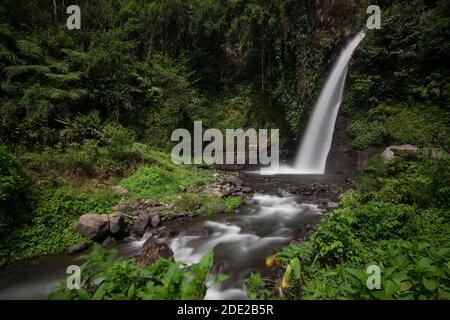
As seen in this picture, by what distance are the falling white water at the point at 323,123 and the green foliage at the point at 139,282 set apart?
11.1 m

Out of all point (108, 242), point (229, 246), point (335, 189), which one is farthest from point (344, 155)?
point (108, 242)

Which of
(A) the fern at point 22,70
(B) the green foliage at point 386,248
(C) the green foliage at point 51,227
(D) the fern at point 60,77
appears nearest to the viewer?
(B) the green foliage at point 386,248

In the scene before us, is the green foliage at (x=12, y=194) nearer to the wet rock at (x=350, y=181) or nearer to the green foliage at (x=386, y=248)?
the green foliage at (x=386, y=248)

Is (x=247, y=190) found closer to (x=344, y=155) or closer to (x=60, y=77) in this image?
(x=344, y=155)

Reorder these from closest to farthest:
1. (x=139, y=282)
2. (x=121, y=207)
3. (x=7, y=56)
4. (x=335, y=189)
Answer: (x=139, y=282) < (x=121, y=207) < (x=335, y=189) < (x=7, y=56)

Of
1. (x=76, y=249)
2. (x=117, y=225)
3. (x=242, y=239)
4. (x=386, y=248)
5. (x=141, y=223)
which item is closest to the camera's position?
(x=386, y=248)

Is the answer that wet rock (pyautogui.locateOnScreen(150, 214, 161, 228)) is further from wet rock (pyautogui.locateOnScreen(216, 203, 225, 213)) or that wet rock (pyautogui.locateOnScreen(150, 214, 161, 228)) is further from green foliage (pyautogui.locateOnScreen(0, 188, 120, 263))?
wet rock (pyautogui.locateOnScreen(216, 203, 225, 213))

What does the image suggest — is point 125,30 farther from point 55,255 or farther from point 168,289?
point 168,289

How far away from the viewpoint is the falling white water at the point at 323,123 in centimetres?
1284

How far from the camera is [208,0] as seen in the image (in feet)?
61.3

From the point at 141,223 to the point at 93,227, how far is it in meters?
1.13

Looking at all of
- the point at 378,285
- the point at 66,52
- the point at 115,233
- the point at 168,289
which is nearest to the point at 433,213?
the point at 378,285

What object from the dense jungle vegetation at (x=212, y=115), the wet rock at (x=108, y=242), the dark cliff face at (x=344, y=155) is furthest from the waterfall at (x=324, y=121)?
the wet rock at (x=108, y=242)

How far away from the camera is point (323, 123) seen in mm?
13234
